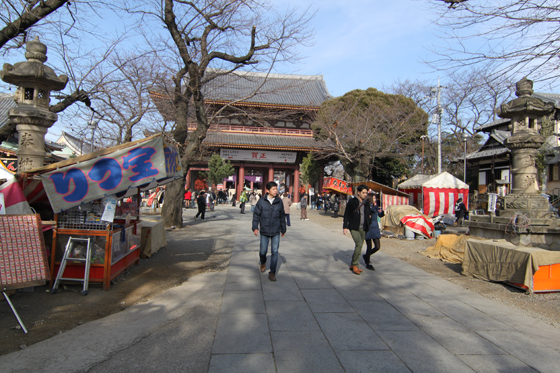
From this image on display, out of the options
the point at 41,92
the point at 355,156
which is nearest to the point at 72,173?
the point at 41,92

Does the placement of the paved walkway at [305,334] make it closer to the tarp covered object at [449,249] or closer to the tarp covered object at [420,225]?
the tarp covered object at [449,249]

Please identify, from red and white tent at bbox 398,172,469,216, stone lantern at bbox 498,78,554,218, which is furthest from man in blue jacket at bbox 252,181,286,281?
red and white tent at bbox 398,172,469,216

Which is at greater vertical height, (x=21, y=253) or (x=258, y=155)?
(x=258, y=155)

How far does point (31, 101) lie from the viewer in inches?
226

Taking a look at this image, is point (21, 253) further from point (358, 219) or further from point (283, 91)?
point (283, 91)

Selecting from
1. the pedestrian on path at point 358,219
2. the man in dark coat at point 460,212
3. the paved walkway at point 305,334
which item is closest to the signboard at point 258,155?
the man in dark coat at point 460,212

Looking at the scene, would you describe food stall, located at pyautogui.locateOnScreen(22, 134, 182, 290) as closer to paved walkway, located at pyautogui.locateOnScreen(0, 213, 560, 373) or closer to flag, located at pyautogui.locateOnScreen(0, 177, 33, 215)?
flag, located at pyautogui.locateOnScreen(0, 177, 33, 215)

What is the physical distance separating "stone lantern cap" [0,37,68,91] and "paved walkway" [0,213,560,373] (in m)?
4.15

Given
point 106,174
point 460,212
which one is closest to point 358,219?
point 106,174

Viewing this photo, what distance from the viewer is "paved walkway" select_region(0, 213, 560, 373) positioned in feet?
9.49

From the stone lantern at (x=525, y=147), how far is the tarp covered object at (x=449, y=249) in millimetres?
1434

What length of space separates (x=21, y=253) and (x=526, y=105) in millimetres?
10220

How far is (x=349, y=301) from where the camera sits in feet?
15.1

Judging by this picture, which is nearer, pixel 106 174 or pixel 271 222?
pixel 106 174
